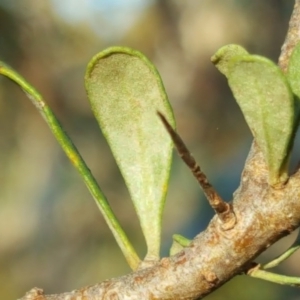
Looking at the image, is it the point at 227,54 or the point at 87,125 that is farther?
the point at 87,125

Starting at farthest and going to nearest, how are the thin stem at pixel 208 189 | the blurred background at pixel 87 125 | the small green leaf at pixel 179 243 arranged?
1. the blurred background at pixel 87 125
2. the small green leaf at pixel 179 243
3. the thin stem at pixel 208 189

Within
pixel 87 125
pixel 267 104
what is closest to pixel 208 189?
pixel 267 104

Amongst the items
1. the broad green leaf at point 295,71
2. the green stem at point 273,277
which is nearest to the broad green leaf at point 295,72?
the broad green leaf at point 295,71

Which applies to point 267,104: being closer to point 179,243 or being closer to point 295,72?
point 295,72

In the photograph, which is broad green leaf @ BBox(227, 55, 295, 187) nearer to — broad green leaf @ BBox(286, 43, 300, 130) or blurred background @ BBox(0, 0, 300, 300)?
broad green leaf @ BBox(286, 43, 300, 130)

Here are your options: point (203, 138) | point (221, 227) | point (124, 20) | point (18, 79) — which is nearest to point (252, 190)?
point (221, 227)

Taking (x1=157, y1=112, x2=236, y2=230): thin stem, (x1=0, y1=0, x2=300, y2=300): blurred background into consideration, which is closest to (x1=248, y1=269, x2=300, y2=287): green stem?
(x1=157, y1=112, x2=236, y2=230): thin stem

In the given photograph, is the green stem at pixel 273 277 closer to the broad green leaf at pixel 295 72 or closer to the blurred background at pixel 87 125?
the broad green leaf at pixel 295 72
